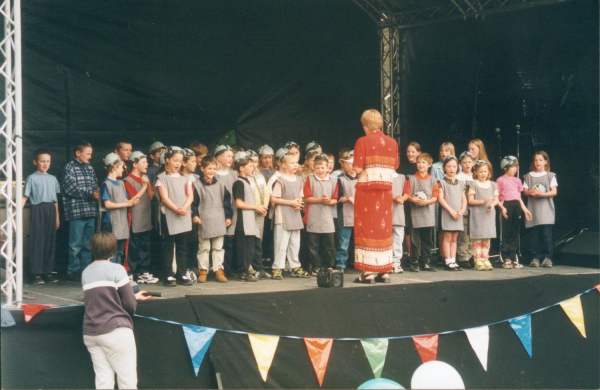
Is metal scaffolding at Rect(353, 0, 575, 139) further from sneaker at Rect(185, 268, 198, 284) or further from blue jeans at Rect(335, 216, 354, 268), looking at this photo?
sneaker at Rect(185, 268, 198, 284)

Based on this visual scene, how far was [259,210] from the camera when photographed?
671 centimetres

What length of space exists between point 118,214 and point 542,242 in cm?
490

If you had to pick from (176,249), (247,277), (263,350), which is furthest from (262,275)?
(263,350)

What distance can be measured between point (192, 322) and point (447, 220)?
11.5 feet

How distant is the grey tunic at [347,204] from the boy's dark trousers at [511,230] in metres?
1.96

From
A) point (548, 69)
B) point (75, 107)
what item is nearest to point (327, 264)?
point (75, 107)

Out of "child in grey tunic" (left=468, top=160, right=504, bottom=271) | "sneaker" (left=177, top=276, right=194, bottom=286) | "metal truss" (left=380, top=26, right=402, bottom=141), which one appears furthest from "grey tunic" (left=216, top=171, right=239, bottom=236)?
"metal truss" (left=380, top=26, right=402, bottom=141)

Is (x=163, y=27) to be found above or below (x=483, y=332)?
above

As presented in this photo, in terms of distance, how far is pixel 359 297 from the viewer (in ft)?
18.7

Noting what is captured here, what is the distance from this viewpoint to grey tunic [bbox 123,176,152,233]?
652 centimetres

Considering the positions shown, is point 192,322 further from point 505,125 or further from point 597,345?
point 505,125

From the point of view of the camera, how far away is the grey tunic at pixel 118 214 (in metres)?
6.39

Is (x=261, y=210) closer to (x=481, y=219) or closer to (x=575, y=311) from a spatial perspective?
(x=481, y=219)

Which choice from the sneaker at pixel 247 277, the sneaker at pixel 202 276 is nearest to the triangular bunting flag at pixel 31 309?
the sneaker at pixel 202 276
